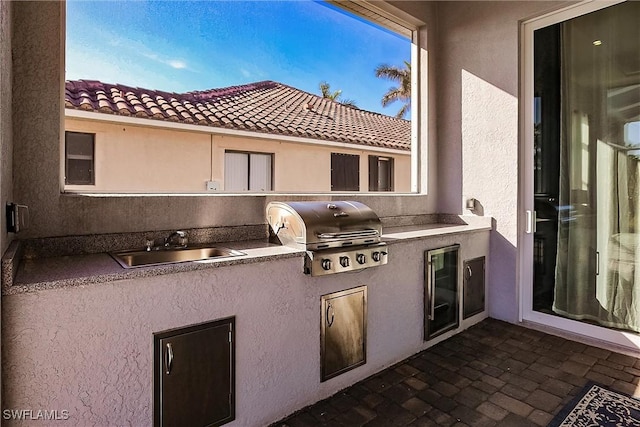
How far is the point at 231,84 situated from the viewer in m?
3.87

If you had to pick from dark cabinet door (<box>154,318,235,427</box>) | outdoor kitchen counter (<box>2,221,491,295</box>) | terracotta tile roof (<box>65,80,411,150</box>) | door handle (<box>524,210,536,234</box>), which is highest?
terracotta tile roof (<box>65,80,411,150</box>)

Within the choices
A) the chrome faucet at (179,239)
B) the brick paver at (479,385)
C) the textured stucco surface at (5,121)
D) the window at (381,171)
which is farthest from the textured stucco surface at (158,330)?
the window at (381,171)

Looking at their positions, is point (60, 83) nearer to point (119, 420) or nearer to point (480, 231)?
point (119, 420)

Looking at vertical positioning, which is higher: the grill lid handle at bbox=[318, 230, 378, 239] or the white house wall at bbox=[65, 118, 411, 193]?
the white house wall at bbox=[65, 118, 411, 193]

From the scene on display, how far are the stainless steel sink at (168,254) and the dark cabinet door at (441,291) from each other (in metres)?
1.75

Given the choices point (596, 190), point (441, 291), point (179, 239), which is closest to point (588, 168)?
point (596, 190)

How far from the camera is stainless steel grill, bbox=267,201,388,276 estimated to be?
2.31 meters

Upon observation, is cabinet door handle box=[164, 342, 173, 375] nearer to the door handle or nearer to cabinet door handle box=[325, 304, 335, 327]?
cabinet door handle box=[325, 304, 335, 327]

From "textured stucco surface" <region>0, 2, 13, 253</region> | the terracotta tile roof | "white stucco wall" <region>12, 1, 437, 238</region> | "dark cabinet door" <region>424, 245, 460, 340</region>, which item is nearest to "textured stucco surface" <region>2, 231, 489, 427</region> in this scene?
"textured stucco surface" <region>0, 2, 13, 253</region>

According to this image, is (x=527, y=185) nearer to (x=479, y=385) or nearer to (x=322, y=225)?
(x=479, y=385)

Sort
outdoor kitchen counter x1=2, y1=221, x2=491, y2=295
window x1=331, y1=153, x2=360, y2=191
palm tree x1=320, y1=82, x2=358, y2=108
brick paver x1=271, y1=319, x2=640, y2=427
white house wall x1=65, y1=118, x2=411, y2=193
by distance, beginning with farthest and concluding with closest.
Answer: window x1=331, y1=153, x2=360, y2=191 < palm tree x1=320, y1=82, x2=358, y2=108 < white house wall x1=65, y1=118, x2=411, y2=193 < brick paver x1=271, y1=319, x2=640, y2=427 < outdoor kitchen counter x1=2, y1=221, x2=491, y2=295

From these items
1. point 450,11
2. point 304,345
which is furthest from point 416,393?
point 450,11

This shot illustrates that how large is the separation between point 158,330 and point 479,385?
7.14 feet

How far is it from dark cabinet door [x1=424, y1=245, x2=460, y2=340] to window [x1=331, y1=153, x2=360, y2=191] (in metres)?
1.90
